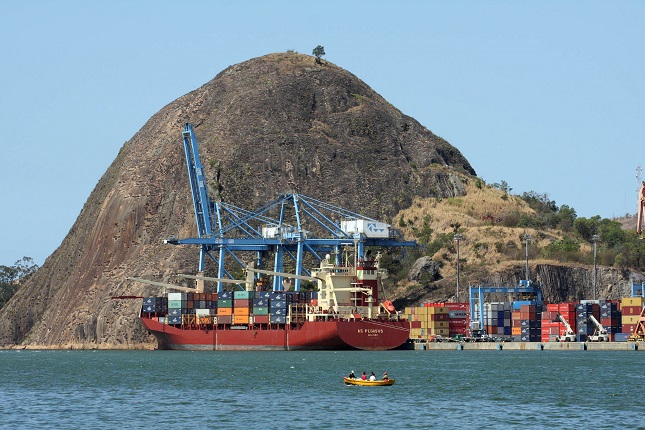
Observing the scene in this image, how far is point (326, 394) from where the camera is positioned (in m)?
94.6

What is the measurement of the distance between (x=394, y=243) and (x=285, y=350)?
3114 centimetres

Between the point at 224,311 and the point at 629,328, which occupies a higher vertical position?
the point at 224,311

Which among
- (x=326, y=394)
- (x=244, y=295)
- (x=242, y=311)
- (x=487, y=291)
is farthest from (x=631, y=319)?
(x=326, y=394)

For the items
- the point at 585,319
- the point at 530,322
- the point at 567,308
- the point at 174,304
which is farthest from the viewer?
the point at 174,304

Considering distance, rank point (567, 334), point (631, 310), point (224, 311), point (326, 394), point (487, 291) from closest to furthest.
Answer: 1. point (326, 394)
2. point (631, 310)
3. point (567, 334)
4. point (224, 311)
5. point (487, 291)

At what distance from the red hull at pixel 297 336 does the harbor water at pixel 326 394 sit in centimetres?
2243

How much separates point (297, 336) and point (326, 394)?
7814 centimetres

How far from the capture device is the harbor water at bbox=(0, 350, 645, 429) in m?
77.9

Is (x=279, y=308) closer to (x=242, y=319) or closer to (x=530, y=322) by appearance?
(x=242, y=319)

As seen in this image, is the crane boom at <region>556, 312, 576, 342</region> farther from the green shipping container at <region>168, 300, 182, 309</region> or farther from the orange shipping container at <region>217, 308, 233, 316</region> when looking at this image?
the green shipping container at <region>168, 300, 182, 309</region>

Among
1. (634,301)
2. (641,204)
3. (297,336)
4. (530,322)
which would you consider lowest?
(297,336)

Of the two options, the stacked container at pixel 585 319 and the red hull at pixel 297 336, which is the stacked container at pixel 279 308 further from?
the stacked container at pixel 585 319

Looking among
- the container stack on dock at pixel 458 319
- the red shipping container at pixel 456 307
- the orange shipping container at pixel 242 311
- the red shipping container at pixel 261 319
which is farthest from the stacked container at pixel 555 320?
the orange shipping container at pixel 242 311

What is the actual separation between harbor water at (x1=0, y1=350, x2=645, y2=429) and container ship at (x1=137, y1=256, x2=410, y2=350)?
24.0 m
